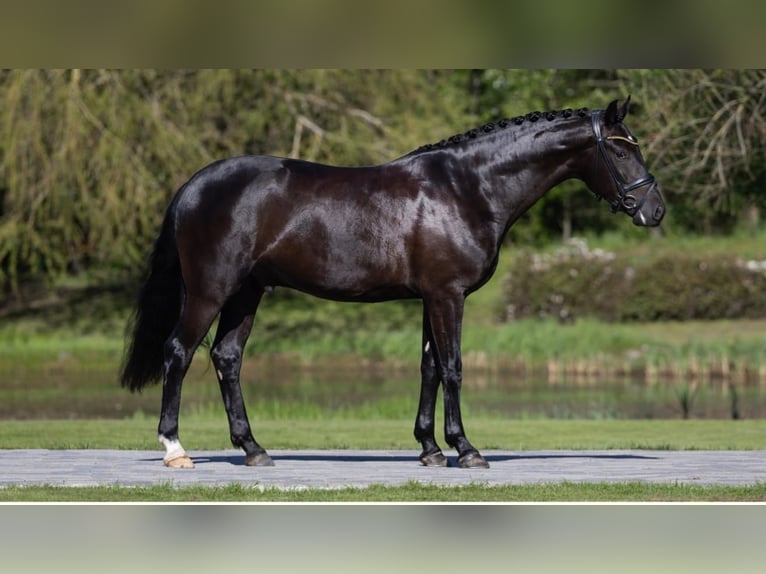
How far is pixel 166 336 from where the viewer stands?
10117mm

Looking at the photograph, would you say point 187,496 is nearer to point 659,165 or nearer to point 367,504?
point 367,504

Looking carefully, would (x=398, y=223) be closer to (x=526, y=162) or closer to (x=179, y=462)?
(x=526, y=162)

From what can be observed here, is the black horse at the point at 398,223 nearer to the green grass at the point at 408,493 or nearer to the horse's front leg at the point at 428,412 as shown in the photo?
the horse's front leg at the point at 428,412

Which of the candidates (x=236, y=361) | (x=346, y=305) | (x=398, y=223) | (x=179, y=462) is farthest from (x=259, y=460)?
(x=346, y=305)

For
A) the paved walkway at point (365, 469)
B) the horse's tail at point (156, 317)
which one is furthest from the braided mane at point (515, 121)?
the paved walkway at point (365, 469)

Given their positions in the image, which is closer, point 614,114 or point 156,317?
point 614,114

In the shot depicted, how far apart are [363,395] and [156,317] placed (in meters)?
9.06

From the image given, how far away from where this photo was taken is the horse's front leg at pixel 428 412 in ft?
31.9

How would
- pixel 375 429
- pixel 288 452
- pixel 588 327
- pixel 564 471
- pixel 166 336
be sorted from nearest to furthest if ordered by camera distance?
pixel 564 471 → pixel 166 336 → pixel 288 452 → pixel 375 429 → pixel 588 327

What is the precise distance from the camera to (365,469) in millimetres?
9609

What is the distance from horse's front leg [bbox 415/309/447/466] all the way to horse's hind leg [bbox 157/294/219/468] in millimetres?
1518

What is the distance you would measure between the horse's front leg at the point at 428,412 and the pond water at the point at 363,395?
6.23 metres
